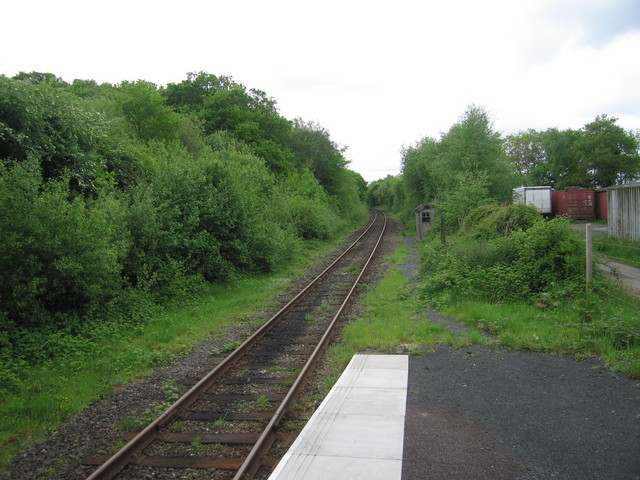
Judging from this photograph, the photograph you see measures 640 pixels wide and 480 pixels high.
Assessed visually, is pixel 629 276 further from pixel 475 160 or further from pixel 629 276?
pixel 475 160

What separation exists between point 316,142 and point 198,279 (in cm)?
3171

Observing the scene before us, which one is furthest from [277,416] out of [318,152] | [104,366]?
[318,152]

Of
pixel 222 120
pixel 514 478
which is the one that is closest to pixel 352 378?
pixel 514 478

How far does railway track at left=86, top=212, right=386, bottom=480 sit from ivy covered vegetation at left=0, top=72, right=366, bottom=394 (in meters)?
2.69

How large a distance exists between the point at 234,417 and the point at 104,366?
2.91 metres

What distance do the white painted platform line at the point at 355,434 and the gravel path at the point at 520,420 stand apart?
0.55 ft

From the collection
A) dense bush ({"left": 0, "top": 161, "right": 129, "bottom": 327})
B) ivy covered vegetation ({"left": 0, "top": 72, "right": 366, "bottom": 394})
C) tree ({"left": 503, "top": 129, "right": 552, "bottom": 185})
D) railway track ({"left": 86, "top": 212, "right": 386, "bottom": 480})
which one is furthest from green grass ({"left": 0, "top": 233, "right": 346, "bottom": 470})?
tree ({"left": 503, "top": 129, "right": 552, "bottom": 185})

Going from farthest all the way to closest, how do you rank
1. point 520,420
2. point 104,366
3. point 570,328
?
point 570,328
point 104,366
point 520,420

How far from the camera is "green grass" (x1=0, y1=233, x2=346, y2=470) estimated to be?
5.29 m

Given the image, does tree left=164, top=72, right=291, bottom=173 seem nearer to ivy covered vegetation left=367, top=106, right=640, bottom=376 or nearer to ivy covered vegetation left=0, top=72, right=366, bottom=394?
ivy covered vegetation left=0, top=72, right=366, bottom=394

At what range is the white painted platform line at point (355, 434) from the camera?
407cm

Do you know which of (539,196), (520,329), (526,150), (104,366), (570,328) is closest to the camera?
(104,366)

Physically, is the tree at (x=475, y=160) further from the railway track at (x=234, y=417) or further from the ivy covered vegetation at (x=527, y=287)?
the railway track at (x=234, y=417)

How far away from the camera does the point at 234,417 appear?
5418 mm
